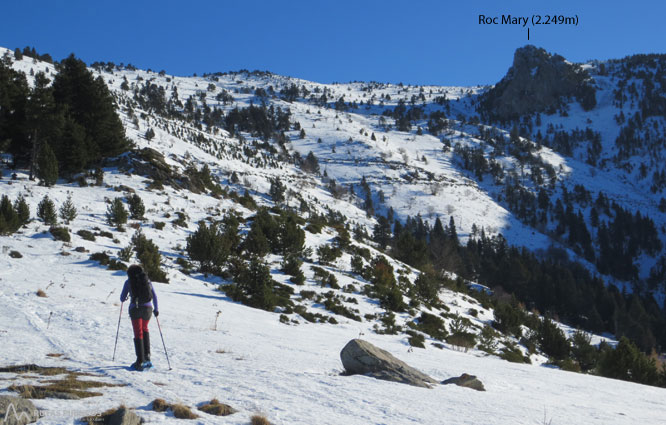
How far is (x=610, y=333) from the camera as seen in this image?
59438mm

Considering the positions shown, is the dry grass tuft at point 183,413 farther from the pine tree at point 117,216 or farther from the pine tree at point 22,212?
the pine tree at point 117,216

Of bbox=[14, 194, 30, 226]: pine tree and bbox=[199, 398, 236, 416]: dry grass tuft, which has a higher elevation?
bbox=[14, 194, 30, 226]: pine tree

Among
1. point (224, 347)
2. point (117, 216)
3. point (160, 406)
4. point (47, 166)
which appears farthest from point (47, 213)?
point (160, 406)

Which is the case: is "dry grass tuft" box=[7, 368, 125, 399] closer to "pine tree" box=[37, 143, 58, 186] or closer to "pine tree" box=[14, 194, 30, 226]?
"pine tree" box=[14, 194, 30, 226]

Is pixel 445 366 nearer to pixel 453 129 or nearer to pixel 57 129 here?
pixel 57 129

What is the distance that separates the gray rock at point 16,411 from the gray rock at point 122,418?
0.69 meters

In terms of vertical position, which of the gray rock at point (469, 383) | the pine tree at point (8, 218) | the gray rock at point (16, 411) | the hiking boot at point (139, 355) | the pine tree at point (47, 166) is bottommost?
the gray rock at point (469, 383)

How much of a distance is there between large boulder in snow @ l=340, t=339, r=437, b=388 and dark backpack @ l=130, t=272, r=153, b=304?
13.2 feet

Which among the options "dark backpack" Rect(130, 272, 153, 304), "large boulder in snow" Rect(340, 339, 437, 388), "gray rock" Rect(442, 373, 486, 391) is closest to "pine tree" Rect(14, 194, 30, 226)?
"dark backpack" Rect(130, 272, 153, 304)

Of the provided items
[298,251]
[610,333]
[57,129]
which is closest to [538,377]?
[298,251]

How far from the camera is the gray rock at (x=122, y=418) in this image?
3635 mm

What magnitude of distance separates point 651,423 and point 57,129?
3315 centimetres

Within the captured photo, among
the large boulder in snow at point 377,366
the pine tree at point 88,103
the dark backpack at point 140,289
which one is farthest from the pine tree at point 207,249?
the pine tree at point 88,103

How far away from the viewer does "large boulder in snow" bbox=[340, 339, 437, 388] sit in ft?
22.8
